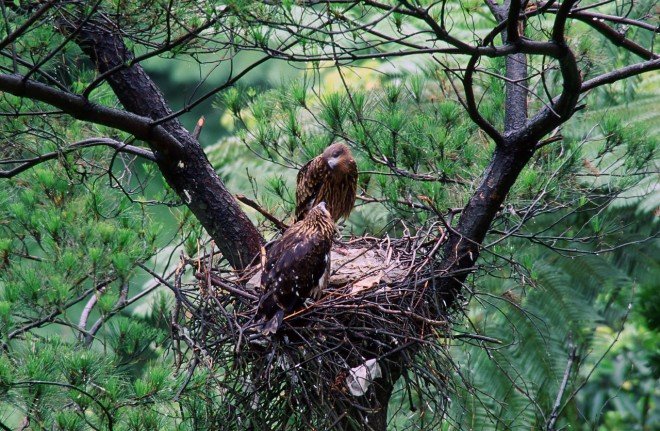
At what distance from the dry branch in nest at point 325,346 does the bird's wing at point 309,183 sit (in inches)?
31.3

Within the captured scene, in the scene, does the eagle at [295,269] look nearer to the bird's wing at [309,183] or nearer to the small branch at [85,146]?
the bird's wing at [309,183]

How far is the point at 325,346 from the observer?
3139mm

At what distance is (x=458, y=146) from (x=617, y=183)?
0.86 metres

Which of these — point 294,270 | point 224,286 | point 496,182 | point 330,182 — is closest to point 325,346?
point 294,270

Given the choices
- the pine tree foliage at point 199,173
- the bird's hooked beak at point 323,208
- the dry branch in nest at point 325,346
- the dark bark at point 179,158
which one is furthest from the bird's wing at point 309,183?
the dry branch in nest at point 325,346

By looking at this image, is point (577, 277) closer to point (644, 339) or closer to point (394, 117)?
point (644, 339)

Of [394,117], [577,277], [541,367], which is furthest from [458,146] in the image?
[577,277]

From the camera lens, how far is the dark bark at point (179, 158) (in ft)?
11.5

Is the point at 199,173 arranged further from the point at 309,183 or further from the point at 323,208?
the point at 309,183

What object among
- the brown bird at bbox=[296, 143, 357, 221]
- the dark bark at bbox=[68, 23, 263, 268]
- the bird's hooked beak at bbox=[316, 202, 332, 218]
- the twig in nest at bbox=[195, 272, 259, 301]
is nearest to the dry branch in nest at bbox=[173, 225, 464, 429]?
the twig in nest at bbox=[195, 272, 259, 301]

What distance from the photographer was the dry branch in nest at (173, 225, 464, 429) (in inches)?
121

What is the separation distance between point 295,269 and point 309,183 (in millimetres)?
981

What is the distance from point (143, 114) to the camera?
3.58 m

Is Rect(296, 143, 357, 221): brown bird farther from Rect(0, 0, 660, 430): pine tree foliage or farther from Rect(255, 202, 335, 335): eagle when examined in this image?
Rect(255, 202, 335, 335): eagle
